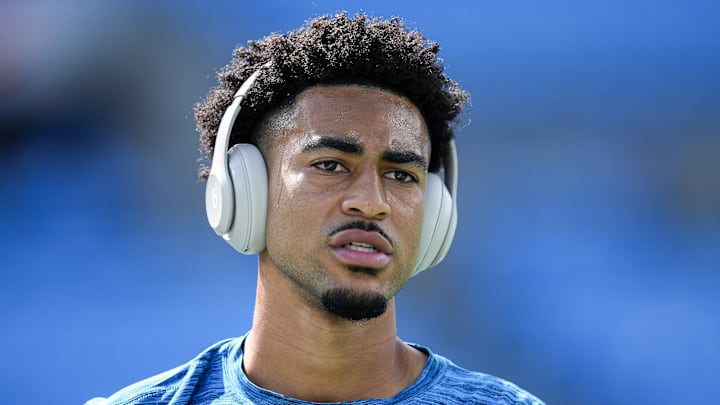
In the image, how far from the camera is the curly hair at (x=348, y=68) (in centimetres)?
260

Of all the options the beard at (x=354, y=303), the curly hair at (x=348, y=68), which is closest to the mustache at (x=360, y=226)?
the beard at (x=354, y=303)

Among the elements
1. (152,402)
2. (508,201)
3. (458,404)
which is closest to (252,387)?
(152,402)

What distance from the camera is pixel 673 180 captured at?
5.00 meters

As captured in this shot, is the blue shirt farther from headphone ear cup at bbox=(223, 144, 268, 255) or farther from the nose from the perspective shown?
the nose

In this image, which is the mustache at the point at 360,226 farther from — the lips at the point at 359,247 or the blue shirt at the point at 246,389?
the blue shirt at the point at 246,389

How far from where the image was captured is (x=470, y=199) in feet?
16.4

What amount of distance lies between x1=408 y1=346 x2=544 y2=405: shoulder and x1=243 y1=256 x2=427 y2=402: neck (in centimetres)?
8

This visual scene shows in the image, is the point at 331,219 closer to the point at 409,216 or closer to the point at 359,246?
the point at 359,246

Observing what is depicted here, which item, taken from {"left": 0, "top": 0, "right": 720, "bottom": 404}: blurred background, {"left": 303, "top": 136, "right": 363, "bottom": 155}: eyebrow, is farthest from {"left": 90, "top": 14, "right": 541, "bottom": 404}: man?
{"left": 0, "top": 0, "right": 720, "bottom": 404}: blurred background

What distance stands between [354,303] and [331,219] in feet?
0.73

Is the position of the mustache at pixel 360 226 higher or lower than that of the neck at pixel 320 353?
higher

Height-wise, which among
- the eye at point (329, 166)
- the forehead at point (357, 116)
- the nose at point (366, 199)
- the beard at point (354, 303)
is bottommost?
the beard at point (354, 303)

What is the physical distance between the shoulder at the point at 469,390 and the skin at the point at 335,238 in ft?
0.26

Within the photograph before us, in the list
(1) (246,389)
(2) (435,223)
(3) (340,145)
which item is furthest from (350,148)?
(1) (246,389)
